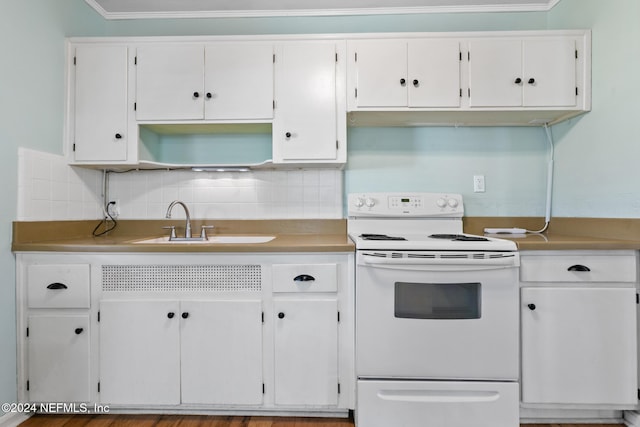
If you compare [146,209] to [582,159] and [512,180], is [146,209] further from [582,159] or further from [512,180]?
[582,159]

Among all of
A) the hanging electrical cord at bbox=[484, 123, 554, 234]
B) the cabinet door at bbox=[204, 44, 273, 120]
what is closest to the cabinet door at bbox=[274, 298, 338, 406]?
the cabinet door at bbox=[204, 44, 273, 120]

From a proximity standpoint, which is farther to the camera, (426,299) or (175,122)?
(175,122)

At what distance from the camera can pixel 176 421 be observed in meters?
1.58

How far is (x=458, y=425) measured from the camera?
145 centimetres

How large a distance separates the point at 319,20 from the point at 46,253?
2.07 meters

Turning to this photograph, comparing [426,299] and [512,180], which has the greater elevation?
[512,180]

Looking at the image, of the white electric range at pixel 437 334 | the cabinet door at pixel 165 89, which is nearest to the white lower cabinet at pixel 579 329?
the white electric range at pixel 437 334

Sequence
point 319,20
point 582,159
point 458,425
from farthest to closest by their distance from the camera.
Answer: point 319,20, point 582,159, point 458,425

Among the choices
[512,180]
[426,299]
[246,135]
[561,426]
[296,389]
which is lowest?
[561,426]

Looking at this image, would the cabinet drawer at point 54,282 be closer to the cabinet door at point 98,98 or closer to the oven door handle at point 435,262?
the cabinet door at point 98,98

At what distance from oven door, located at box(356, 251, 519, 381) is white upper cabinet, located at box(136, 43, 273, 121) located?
3.72ft

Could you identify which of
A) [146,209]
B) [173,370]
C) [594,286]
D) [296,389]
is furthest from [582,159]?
[146,209]

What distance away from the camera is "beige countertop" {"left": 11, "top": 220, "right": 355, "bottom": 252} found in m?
1.53

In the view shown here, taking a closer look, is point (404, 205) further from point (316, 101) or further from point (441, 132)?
point (316, 101)
